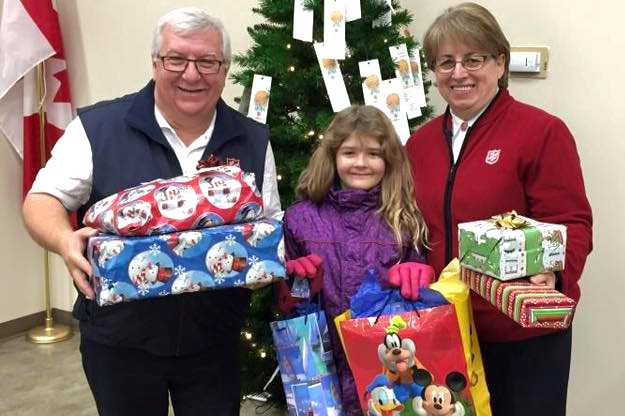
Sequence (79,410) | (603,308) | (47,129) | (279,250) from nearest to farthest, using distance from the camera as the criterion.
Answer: (279,250) < (603,308) < (79,410) < (47,129)

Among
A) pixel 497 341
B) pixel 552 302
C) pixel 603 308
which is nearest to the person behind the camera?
pixel 552 302

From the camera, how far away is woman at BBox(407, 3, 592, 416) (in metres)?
1.57

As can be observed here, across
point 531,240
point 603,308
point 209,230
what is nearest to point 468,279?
point 531,240

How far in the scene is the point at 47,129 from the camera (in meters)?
3.78

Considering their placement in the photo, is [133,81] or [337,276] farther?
[133,81]

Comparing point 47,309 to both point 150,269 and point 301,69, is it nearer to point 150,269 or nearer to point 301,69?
point 301,69

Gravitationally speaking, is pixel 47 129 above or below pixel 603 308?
above

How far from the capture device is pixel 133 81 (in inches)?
147

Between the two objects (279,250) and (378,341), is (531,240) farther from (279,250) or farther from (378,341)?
(279,250)

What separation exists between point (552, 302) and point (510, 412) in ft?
1.51

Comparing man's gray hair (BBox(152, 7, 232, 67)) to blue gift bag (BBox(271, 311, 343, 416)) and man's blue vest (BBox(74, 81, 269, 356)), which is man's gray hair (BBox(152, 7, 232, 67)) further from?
blue gift bag (BBox(271, 311, 343, 416))

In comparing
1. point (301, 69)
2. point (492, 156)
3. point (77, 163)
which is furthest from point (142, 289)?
point (301, 69)

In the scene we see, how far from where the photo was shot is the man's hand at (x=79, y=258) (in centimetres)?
139

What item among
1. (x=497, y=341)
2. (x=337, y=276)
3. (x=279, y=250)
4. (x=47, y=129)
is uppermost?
(x=47, y=129)
